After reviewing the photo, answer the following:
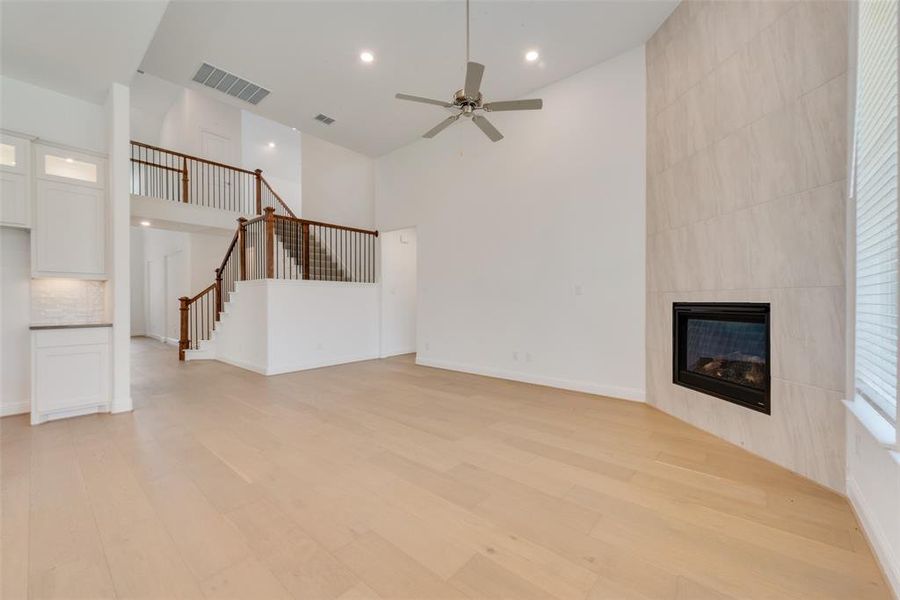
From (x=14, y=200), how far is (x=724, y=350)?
21.3 ft

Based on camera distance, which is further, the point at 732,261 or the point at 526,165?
the point at 526,165

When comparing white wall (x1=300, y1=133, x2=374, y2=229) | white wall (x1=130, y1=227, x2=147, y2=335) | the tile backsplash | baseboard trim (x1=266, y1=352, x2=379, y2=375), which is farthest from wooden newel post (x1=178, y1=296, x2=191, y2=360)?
white wall (x1=130, y1=227, x2=147, y2=335)

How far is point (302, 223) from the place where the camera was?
6.05m

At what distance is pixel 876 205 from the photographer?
1.81 meters

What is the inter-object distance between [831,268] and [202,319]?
9326 mm

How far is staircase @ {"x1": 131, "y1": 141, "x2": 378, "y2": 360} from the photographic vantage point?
20.0ft

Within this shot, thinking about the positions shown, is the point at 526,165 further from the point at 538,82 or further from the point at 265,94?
the point at 265,94

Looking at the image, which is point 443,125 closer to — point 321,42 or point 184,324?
point 321,42

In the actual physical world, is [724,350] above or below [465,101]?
below

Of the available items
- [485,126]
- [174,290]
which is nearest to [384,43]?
[485,126]

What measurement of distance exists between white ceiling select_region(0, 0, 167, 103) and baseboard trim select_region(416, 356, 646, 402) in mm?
5036

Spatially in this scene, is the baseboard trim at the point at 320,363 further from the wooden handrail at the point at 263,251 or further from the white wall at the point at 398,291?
the wooden handrail at the point at 263,251

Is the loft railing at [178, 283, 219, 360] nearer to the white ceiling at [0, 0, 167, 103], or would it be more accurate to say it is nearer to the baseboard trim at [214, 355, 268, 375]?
the baseboard trim at [214, 355, 268, 375]

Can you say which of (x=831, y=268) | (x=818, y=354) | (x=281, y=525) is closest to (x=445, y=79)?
(x=831, y=268)
